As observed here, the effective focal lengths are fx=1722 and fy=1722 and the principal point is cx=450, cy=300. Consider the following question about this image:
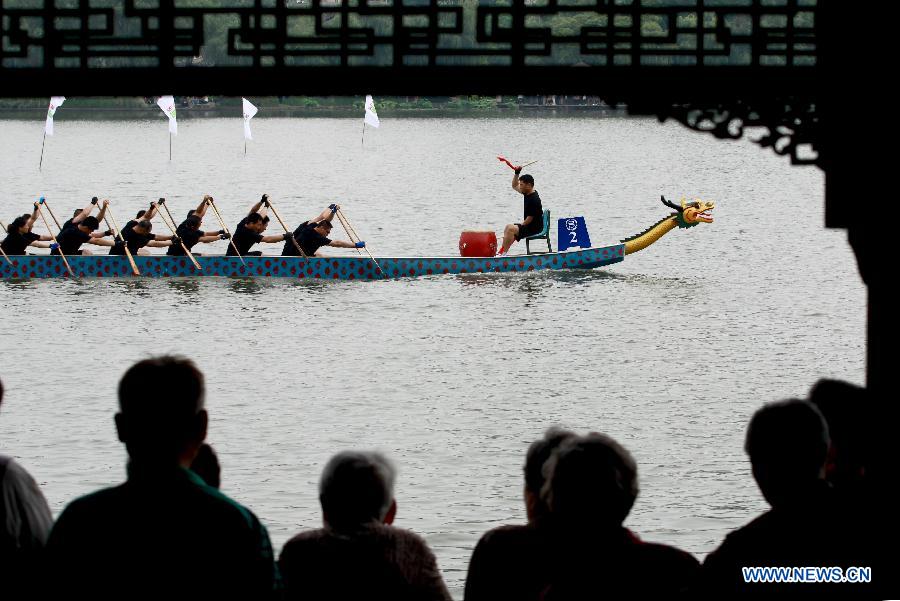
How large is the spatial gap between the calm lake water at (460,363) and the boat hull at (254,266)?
464mm

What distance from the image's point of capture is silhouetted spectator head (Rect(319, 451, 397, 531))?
520 cm

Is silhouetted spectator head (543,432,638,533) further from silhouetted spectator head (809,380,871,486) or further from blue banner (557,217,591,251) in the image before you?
blue banner (557,217,591,251)

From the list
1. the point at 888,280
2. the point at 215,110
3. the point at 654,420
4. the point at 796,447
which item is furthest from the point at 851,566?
the point at 215,110

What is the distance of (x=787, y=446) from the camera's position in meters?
5.13

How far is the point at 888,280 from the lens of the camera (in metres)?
6.91

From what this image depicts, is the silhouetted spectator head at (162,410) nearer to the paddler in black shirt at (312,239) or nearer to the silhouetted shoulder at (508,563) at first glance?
the silhouetted shoulder at (508,563)

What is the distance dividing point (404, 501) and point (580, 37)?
820cm

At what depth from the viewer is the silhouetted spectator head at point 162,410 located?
4.80 m

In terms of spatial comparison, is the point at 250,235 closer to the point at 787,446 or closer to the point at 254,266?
the point at 254,266

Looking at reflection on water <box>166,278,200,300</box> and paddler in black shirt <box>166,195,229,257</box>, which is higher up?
paddler in black shirt <box>166,195,229,257</box>

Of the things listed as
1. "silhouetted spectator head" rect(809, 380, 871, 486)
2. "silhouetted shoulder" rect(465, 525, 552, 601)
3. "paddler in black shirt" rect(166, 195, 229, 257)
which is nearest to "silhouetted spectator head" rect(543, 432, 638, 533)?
"silhouetted shoulder" rect(465, 525, 552, 601)

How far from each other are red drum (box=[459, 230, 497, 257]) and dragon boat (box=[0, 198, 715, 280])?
30cm

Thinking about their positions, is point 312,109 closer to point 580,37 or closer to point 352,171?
point 352,171

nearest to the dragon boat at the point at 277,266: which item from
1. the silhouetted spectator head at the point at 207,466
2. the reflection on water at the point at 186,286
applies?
the reflection on water at the point at 186,286
